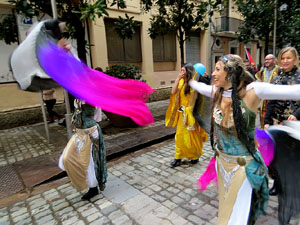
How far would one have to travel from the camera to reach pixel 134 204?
9.55ft

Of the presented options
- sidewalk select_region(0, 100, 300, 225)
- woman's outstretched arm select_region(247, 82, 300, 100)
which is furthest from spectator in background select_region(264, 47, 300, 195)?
woman's outstretched arm select_region(247, 82, 300, 100)

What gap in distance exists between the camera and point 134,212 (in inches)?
108

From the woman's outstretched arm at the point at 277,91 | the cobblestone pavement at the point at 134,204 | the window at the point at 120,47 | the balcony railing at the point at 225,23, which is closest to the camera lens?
the woman's outstretched arm at the point at 277,91

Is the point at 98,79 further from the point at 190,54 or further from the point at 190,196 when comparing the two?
the point at 190,54

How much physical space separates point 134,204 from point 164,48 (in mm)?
11139

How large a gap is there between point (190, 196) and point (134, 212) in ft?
2.71

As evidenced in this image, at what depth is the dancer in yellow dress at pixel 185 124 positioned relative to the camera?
3.82 m

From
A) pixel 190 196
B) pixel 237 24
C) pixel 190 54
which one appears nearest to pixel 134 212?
pixel 190 196

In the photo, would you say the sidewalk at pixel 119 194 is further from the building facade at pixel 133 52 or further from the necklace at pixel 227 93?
the building facade at pixel 133 52

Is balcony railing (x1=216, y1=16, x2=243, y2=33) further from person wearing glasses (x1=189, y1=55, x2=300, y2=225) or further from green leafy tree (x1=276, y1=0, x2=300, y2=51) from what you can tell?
person wearing glasses (x1=189, y1=55, x2=300, y2=225)

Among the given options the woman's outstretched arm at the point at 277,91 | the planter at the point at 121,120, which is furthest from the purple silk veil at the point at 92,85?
the planter at the point at 121,120

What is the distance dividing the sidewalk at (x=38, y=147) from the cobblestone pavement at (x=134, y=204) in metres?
0.64

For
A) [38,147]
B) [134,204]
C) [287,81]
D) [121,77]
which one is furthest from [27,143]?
[287,81]

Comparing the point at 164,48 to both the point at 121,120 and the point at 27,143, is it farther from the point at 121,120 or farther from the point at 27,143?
the point at 27,143
